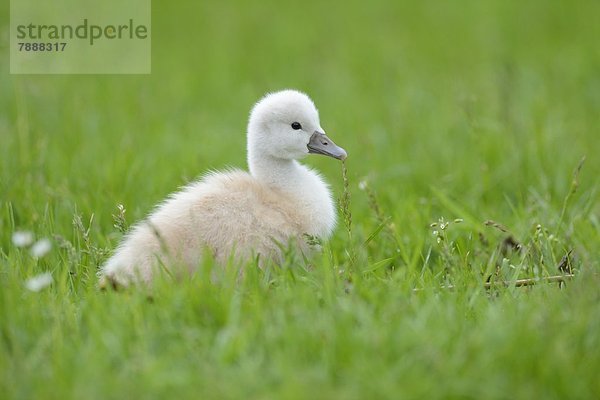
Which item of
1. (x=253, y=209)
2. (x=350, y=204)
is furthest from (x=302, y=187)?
(x=350, y=204)

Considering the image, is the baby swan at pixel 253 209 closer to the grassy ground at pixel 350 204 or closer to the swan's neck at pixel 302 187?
the swan's neck at pixel 302 187

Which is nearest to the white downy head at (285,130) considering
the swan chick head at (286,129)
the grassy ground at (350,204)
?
the swan chick head at (286,129)

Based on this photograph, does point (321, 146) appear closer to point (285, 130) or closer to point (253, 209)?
point (285, 130)

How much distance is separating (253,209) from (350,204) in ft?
6.20

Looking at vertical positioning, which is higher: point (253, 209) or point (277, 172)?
point (277, 172)

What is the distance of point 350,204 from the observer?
6.42m

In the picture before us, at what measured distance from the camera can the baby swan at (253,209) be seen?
4367 mm

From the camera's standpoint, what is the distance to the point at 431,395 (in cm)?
328

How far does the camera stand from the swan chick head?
516 centimetres

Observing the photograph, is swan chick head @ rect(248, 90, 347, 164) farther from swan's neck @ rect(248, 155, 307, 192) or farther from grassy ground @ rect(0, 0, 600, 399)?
grassy ground @ rect(0, 0, 600, 399)

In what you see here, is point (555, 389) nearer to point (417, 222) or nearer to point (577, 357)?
point (577, 357)

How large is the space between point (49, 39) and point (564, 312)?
7.78m

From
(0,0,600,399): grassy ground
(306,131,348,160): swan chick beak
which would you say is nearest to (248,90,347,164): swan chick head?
(306,131,348,160): swan chick beak

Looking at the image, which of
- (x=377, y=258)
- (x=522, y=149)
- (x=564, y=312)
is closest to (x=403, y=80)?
(x=522, y=149)
